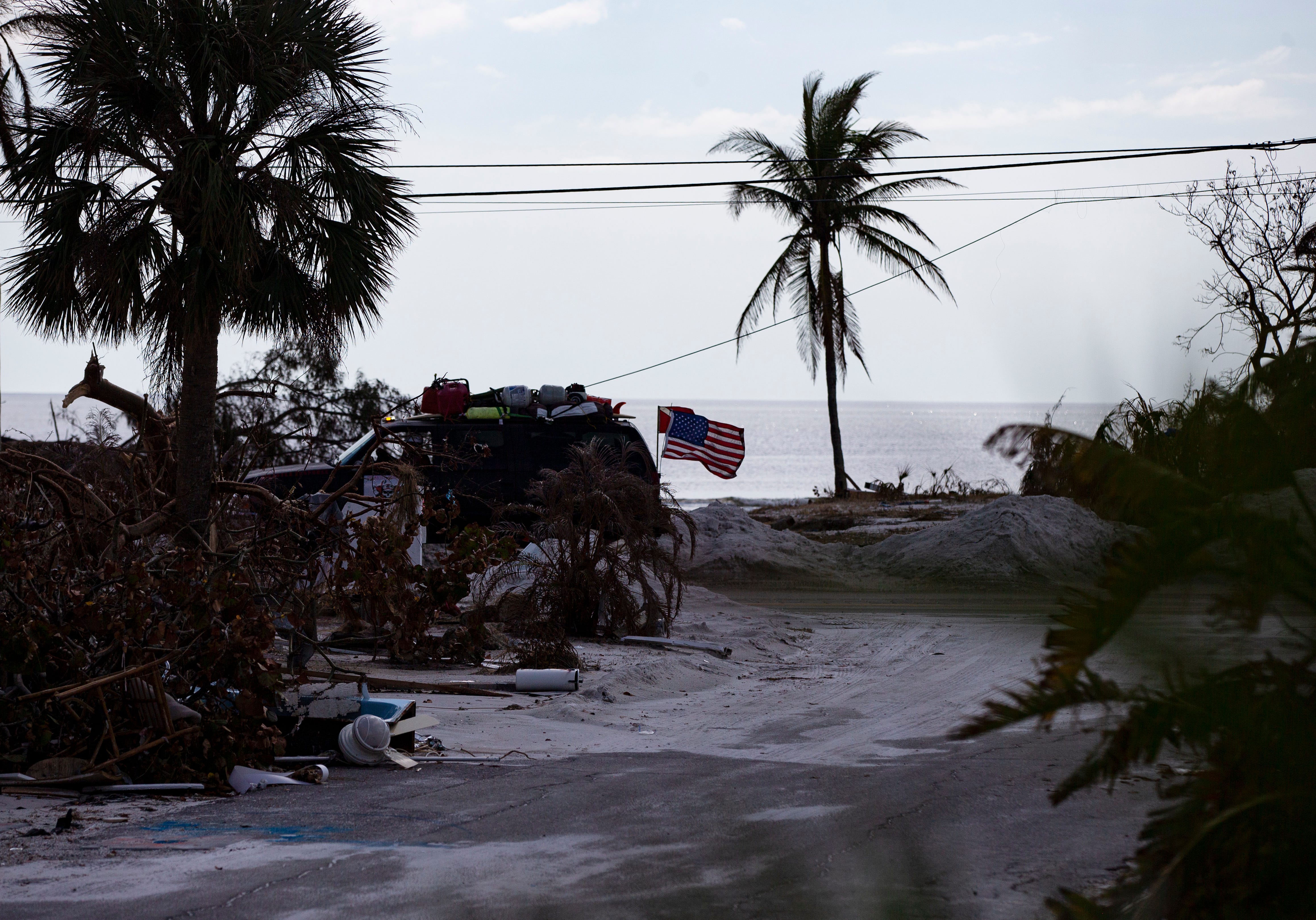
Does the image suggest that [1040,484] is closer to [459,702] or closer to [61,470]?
[459,702]

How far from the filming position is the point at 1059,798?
7.00 ft

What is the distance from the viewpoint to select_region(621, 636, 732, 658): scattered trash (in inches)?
409

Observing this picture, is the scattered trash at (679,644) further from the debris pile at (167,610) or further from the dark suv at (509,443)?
the dark suv at (509,443)

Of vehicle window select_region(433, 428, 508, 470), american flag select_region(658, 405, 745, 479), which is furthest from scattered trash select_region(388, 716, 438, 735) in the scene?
american flag select_region(658, 405, 745, 479)

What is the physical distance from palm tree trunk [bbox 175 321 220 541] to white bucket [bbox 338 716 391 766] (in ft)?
10.8

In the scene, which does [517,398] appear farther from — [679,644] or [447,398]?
[679,644]

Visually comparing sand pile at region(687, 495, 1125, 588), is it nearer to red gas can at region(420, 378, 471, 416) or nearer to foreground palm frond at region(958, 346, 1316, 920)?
red gas can at region(420, 378, 471, 416)

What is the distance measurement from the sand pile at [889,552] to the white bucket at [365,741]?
10283 millimetres

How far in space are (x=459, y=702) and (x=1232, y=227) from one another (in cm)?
1910

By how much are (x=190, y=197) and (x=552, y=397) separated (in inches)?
256

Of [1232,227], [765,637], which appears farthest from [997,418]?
[765,637]

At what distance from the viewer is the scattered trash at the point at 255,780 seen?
220 inches

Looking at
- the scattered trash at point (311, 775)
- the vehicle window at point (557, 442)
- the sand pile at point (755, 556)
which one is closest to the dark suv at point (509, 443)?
the vehicle window at point (557, 442)

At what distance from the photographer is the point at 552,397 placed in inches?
590
